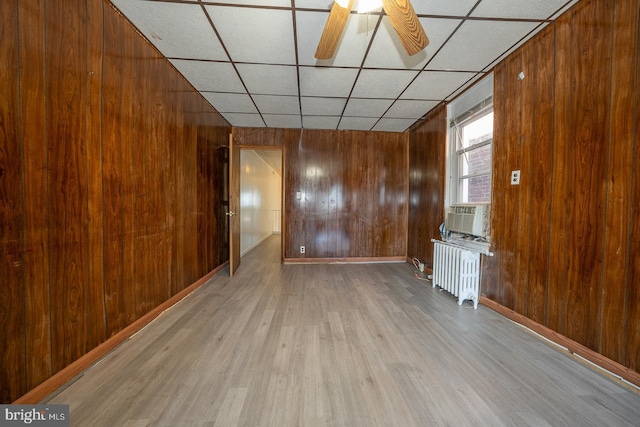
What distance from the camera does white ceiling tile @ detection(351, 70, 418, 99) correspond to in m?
2.54

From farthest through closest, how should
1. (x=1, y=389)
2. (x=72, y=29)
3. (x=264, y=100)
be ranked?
(x=264, y=100) → (x=72, y=29) → (x=1, y=389)

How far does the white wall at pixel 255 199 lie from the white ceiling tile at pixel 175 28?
9.86ft

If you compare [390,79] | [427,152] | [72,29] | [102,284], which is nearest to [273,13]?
[72,29]

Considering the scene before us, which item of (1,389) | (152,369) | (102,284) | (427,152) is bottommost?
(152,369)

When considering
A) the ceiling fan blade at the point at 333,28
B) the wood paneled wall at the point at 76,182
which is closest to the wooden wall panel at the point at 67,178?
the wood paneled wall at the point at 76,182

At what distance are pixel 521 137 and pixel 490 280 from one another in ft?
4.94

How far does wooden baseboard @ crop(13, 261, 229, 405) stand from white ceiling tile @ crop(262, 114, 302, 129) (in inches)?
120

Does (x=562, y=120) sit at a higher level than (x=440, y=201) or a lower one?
higher

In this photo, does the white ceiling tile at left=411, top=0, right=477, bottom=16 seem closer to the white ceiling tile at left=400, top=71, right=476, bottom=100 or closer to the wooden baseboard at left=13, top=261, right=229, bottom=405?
the white ceiling tile at left=400, top=71, right=476, bottom=100

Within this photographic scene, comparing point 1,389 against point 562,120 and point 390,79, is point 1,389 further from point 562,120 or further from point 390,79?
point 562,120

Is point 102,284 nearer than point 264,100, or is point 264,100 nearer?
point 102,284

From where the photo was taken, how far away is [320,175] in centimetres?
450

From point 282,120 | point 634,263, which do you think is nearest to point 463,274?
point 634,263

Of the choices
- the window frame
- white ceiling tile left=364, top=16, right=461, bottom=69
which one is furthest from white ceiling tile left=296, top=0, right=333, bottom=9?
the window frame
